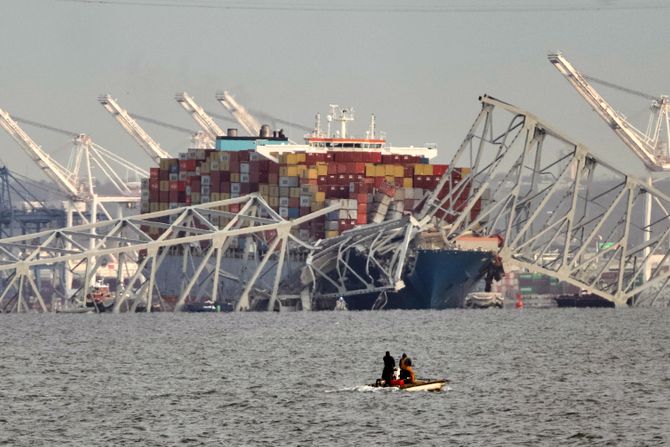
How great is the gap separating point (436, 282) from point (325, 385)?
78.4 m

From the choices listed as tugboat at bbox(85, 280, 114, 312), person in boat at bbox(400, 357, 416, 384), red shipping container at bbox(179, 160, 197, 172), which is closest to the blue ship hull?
tugboat at bbox(85, 280, 114, 312)

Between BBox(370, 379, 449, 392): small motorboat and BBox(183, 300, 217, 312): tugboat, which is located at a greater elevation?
BBox(183, 300, 217, 312): tugboat

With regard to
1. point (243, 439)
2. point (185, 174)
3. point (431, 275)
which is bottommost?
point (243, 439)

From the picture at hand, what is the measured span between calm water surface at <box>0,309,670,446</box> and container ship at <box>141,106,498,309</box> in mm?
24557

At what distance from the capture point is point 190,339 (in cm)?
11994

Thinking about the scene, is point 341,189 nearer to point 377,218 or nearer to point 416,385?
point 377,218

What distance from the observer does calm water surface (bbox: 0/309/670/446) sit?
225 ft

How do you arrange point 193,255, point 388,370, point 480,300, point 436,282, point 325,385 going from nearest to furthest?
point 388,370 < point 325,385 < point 436,282 < point 480,300 < point 193,255

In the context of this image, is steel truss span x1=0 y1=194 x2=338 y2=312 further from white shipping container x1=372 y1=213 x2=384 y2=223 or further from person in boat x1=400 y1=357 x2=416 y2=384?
person in boat x1=400 y1=357 x2=416 y2=384

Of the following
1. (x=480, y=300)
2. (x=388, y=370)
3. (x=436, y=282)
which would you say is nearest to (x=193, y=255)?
(x=480, y=300)

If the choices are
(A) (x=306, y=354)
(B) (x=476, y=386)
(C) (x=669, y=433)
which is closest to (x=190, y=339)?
(A) (x=306, y=354)

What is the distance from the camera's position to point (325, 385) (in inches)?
3324

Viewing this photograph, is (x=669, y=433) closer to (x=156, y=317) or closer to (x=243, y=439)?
(x=243, y=439)

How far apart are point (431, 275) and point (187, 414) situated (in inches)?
3498
